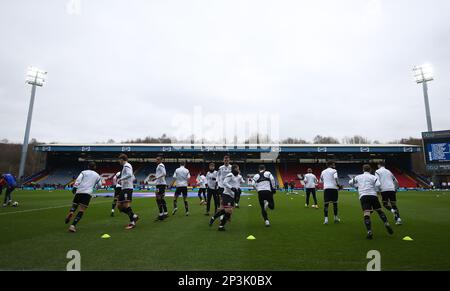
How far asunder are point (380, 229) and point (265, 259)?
5.31 meters

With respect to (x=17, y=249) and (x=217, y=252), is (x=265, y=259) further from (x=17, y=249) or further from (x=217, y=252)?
(x=17, y=249)

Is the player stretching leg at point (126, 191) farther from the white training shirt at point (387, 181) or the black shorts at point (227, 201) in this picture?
the white training shirt at point (387, 181)

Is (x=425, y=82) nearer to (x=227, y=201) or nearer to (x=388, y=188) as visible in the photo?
(x=388, y=188)

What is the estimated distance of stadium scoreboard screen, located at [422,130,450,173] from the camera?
1214 inches

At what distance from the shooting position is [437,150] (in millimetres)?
31250

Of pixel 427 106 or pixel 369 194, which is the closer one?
pixel 369 194

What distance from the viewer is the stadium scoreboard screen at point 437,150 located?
3083cm

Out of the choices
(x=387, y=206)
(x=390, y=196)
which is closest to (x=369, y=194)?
(x=390, y=196)

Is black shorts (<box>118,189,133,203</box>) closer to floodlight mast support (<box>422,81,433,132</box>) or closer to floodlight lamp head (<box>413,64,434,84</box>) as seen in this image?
floodlight mast support (<box>422,81,433,132</box>)

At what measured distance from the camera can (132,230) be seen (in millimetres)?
7828

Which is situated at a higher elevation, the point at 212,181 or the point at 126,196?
the point at 212,181

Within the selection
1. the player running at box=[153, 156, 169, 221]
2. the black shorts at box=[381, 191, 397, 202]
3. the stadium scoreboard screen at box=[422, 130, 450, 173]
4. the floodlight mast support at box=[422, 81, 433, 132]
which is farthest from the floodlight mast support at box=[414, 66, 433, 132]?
the player running at box=[153, 156, 169, 221]
